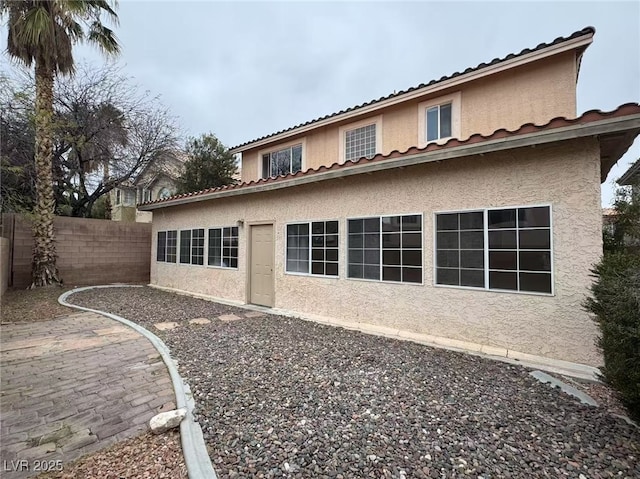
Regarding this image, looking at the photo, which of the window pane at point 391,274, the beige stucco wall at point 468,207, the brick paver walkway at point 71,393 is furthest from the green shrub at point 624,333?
the brick paver walkway at point 71,393

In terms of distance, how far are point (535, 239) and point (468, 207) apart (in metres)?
1.22

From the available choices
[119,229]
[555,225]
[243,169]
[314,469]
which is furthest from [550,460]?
[119,229]

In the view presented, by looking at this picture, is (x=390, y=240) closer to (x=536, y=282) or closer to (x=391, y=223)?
(x=391, y=223)

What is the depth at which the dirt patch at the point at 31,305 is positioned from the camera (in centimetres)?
→ 790

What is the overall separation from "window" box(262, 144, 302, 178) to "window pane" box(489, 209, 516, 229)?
7.58 meters

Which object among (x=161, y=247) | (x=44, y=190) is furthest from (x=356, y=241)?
(x=44, y=190)

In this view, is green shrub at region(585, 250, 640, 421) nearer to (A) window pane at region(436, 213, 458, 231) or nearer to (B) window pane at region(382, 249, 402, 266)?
(A) window pane at region(436, 213, 458, 231)

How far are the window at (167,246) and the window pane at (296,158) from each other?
5.82 metres

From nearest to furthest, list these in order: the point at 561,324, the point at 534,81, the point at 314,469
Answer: the point at 314,469, the point at 561,324, the point at 534,81

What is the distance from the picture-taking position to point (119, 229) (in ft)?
48.4

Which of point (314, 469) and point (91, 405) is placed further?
point (91, 405)

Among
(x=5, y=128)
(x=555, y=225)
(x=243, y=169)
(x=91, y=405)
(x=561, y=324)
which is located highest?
(x=5, y=128)

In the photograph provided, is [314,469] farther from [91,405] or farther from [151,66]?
[151,66]

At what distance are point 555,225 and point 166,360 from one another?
6.76 m
